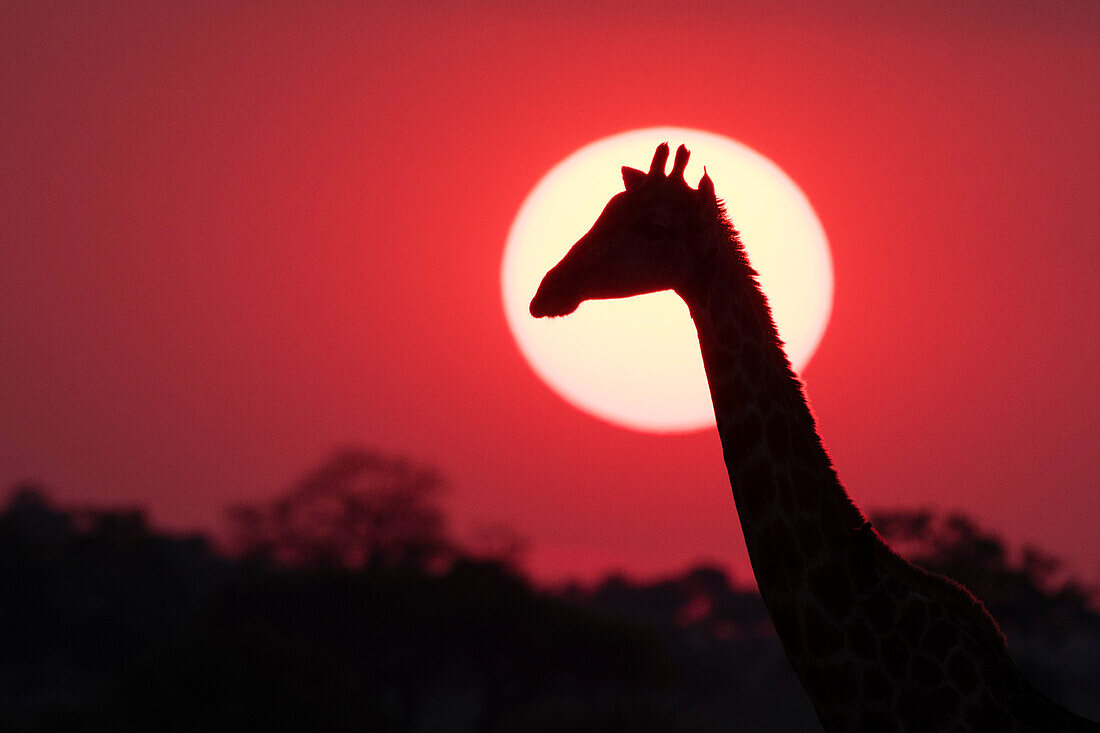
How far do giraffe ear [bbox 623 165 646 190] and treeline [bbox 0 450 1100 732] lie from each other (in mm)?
41691

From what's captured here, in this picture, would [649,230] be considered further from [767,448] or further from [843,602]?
[843,602]

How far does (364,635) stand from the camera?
2453 inches

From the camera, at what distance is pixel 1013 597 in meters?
68.9

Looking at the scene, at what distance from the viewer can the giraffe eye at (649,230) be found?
8000 mm

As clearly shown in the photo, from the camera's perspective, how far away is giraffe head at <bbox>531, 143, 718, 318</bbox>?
314 inches

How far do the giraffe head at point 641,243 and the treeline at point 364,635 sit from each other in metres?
41.5

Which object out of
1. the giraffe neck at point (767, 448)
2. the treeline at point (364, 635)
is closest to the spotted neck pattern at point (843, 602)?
the giraffe neck at point (767, 448)

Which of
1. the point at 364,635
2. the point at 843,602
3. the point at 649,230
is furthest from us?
the point at 364,635

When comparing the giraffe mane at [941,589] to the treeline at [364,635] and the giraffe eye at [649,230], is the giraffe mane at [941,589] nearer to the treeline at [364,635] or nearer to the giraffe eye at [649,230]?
the giraffe eye at [649,230]

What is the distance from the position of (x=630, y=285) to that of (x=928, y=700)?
3.04m

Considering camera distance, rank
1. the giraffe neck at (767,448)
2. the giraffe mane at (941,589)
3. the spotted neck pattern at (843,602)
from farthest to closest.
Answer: the giraffe mane at (941,589) → the giraffe neck at (767,448) → the spotted neck pattern at (843,602)

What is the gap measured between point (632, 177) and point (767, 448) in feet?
6.43

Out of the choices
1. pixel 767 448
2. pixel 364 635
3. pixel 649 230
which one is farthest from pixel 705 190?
pixel 364 635

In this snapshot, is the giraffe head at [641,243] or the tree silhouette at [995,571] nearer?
the giraffe head at [641,243]
